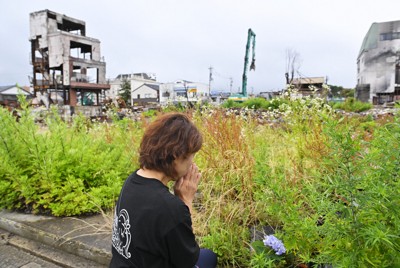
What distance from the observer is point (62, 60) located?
22.5 meters

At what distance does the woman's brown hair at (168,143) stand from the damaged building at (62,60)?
77.8ft

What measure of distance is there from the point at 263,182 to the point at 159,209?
0.75 meters

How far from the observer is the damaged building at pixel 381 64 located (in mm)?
29605

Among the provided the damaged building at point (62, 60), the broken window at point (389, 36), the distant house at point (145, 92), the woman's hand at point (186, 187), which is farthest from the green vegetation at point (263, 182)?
the distant house at point (145, 92)

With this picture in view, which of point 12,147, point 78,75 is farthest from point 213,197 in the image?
point 78,75

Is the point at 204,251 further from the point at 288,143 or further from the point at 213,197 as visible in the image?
the point at 288,143

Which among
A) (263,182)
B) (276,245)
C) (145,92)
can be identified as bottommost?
(276,245)

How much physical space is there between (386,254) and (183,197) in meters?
0.92

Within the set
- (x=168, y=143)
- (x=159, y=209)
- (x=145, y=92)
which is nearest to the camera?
(x=159, y=209)

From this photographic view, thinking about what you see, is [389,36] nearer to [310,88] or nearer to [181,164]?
[310,88]

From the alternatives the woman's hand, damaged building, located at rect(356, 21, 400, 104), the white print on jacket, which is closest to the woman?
the white print on jacket

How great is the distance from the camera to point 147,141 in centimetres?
138

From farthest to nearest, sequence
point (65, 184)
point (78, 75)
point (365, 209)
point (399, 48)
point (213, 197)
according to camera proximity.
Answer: point (399, 48)
point (78, 75)
point (65, 184)
point (213, 197)
point (365, 209)

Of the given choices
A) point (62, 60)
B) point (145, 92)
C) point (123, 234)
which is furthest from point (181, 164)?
point (145, 92)
